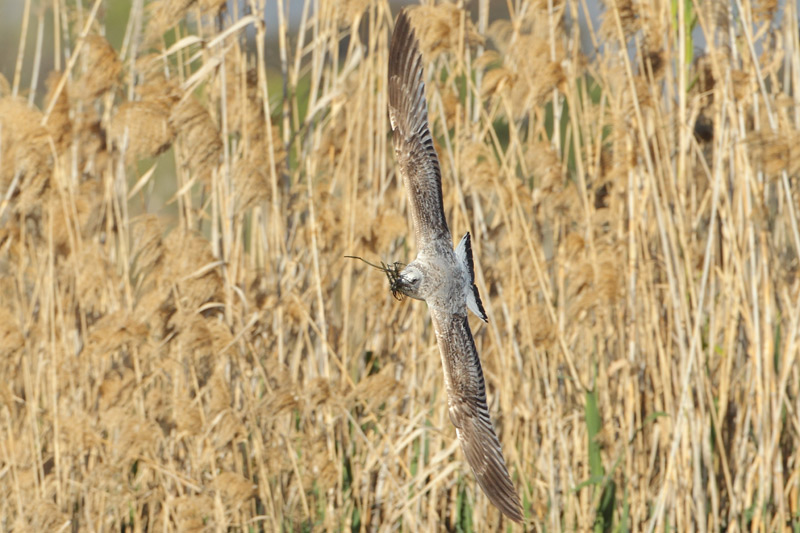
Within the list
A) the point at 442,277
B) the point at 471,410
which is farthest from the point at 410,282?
the point at 471,410

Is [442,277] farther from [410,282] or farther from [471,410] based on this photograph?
[471,410]

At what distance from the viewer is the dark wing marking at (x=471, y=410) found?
2.43m

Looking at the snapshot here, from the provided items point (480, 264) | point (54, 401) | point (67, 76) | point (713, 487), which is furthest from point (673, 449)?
point (67, 76)

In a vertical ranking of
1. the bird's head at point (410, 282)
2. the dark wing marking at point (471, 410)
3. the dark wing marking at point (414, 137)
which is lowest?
the dark wing marking at point (471, 410)

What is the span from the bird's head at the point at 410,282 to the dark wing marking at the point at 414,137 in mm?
133

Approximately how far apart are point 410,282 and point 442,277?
153 mm

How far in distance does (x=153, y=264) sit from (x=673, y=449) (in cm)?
163

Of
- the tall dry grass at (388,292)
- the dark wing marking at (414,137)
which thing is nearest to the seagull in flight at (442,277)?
the dark wing marking at (414,137)

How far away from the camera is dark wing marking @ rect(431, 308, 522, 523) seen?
7.98 ft

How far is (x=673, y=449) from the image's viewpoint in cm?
290

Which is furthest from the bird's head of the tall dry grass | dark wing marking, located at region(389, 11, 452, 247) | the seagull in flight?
the tall dry grass

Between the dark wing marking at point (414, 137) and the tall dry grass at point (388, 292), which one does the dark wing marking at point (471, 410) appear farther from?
the tall dry grass at point (388, 292)

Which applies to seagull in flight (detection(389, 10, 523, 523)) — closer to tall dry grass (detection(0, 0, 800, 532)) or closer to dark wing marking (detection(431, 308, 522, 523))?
dark wing marking (detection(431, 308, 522, 523))

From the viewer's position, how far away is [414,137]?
8.59 feet
